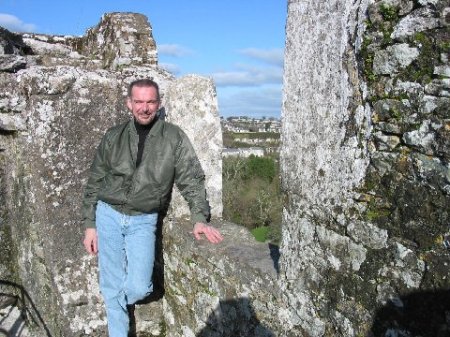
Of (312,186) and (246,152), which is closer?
(312,186)

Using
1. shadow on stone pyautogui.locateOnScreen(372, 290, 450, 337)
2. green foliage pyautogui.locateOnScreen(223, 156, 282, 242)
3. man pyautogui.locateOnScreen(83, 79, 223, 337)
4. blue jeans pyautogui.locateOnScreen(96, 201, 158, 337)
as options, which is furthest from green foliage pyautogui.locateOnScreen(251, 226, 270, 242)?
shadow on stone pyautogui.locateOnScreen(372, 290, 450, 337)

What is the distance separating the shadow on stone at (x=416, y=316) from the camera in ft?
5.59

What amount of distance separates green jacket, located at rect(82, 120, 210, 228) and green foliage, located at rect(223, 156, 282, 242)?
2054 cm

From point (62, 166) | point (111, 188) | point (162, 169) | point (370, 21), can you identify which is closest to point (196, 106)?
point (162, 169)

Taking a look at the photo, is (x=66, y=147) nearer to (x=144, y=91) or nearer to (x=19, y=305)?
(x=144, y=91)

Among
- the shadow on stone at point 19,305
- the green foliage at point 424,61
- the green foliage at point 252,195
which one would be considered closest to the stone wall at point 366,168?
the green foliage at point 424,61

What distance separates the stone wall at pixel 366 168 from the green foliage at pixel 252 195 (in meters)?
21.6

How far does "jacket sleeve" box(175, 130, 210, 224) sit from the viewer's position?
3.50 metres

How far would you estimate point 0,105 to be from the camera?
399 cm

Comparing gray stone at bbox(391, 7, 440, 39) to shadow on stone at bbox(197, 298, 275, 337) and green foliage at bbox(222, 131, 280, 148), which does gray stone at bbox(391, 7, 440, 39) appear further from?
green foliage at bbox(222, 131, 280, 148)

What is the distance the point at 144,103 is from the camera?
3396 mm

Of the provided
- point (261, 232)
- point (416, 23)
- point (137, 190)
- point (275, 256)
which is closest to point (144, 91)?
point (137, 190)

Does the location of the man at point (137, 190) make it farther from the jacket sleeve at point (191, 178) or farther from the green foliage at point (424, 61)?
the green foliage at point (424, 61)

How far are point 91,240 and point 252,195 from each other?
84.1 ft
